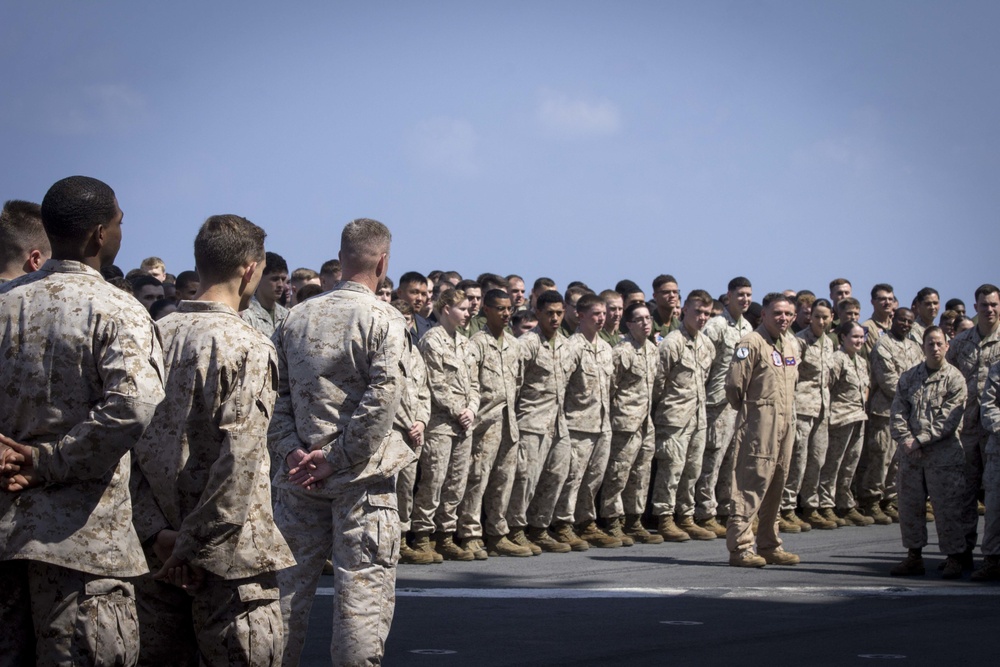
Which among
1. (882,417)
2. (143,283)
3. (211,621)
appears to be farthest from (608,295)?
(211,621)

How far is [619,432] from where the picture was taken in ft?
44.2

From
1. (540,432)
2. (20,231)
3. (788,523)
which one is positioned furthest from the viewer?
(788,523)

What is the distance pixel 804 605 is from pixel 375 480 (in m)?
4.60

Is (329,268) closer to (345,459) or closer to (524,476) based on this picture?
(524,476)

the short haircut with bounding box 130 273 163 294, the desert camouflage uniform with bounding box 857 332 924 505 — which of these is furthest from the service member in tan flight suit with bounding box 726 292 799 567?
the short haircut with bounding box 130 273 163 294

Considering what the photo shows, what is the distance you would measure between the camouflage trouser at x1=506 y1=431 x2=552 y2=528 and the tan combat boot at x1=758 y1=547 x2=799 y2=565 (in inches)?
89.3

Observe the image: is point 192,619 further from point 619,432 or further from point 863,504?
point 863,504

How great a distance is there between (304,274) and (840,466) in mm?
6985

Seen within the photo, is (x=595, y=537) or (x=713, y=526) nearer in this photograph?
(x=595, y=537)

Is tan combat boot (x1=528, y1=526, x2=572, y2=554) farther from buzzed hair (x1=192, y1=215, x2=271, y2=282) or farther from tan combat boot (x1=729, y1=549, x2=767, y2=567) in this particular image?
buzzed hair (x1=192, y1=215, x2=271, y2=282)

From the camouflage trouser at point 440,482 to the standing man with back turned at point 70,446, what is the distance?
24.1 feet

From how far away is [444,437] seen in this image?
11.5 meters

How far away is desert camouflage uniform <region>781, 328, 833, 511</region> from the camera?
48.4ft

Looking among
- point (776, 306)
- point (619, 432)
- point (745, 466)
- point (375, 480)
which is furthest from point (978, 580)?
point (375, 480)
